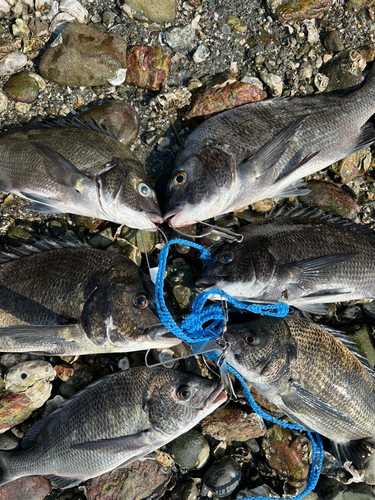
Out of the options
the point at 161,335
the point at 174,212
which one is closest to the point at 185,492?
the point at 161,335

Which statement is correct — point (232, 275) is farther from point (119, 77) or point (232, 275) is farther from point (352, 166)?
point (119, 77)

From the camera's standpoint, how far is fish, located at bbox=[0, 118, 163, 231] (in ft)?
12.6

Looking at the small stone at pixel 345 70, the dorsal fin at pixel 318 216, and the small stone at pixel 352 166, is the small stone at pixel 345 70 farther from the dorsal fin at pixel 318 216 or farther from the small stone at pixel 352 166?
the dorsal fin at pixel 318 216

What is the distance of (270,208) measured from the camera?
4.54 metres

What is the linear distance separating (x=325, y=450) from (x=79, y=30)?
5.93 m

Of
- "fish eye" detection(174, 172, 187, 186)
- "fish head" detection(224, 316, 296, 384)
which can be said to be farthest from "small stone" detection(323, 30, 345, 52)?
"fish head" detection(224, 316, 296, 384)

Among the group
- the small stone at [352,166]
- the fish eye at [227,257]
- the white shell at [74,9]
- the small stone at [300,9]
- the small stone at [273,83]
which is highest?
the small stone at [300,9]

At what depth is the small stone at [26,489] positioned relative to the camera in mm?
3975

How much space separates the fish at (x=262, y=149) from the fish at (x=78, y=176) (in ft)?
1.16

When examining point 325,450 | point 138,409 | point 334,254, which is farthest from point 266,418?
point 334,254

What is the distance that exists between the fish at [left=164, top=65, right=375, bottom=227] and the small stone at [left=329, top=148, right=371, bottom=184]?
27cm

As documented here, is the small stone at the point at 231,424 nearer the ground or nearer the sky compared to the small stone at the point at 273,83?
nearer the ground

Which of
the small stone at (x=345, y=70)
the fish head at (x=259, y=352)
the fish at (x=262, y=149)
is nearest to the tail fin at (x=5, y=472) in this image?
the fish head at (x=259, y=352)

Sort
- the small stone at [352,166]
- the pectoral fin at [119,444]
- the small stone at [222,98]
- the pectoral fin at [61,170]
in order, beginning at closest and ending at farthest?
1. the pectoral fin at [119,444]
2. the pectoral fin at [61,170]
3. the small stone at [222,98]
4. the small stone at [352,166]
